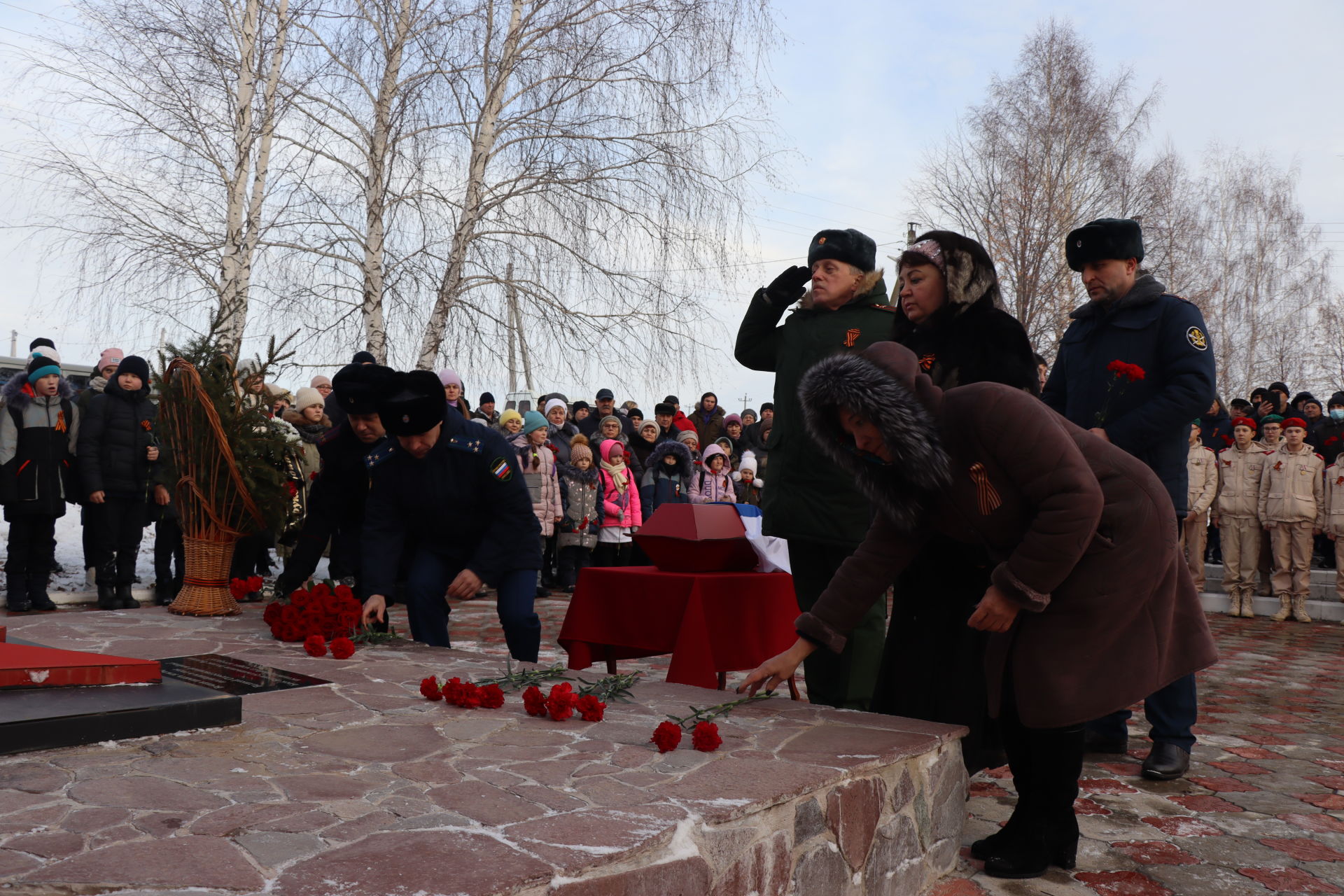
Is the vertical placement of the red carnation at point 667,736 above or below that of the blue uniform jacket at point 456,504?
below

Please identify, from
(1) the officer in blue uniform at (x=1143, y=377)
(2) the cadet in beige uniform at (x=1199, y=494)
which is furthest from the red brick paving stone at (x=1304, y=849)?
(2) the cadet in beige uniform at (x=1199, y=494)

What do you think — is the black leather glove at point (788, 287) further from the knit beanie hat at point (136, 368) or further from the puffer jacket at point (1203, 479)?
the puffer jacket at point (1203, 479)

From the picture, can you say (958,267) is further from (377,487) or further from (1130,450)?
(377,487)

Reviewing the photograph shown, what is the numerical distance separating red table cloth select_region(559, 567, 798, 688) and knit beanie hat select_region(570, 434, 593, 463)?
20.8ft

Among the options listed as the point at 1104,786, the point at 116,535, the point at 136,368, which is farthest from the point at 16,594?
the point at 1104,786

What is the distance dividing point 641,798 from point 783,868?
39 centimetres

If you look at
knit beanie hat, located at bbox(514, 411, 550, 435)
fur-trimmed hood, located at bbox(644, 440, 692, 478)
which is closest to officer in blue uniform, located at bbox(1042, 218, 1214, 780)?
knit beanie hat, located at bbox(514, 411, 550, 435)

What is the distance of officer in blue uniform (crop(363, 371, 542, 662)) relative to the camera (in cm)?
520

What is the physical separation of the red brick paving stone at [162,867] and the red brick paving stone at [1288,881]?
2.84 meters

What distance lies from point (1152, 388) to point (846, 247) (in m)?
1.38

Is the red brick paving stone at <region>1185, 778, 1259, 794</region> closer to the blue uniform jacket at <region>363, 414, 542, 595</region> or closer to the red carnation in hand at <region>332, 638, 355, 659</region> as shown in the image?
the blue uniform jacket at <region>363, 414, 542, 595</region>

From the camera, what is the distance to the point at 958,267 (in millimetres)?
3717

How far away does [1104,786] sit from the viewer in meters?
4.21

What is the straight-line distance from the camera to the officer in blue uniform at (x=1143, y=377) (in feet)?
14.0
